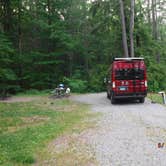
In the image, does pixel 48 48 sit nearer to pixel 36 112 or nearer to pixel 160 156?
pixel 36 112

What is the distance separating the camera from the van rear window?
15.7 meters

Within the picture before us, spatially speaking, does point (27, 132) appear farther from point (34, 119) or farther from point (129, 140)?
point (129, 140)

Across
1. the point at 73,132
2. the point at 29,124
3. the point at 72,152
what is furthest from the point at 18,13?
the point at 72,152

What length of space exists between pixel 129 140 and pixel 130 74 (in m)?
8.64

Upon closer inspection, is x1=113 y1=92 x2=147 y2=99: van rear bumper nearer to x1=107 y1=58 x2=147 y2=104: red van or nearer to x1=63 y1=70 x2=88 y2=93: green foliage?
x1=107 y1=58 x2=147 y2=104: red van

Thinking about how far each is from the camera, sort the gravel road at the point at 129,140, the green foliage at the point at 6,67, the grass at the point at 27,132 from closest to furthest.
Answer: the gravel road at the point at 129,140 < the grass at the point at 27,132 < the green foliage at the point at 6,67

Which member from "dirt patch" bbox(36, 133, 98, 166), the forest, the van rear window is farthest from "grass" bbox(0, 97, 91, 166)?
the forest

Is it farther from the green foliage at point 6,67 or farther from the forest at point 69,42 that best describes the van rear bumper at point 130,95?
the green foliage at point 6,67

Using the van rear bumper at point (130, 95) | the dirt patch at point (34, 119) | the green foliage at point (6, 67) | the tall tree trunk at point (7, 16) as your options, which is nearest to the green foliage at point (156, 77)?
the van rear bumper at point (130, 95)

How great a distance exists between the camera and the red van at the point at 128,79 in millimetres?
15711

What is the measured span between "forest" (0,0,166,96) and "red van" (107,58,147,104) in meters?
10.2

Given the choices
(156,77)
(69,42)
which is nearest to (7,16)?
(69,42)

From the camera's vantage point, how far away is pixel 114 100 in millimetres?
16391

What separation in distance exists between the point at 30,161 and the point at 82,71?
23861mm
